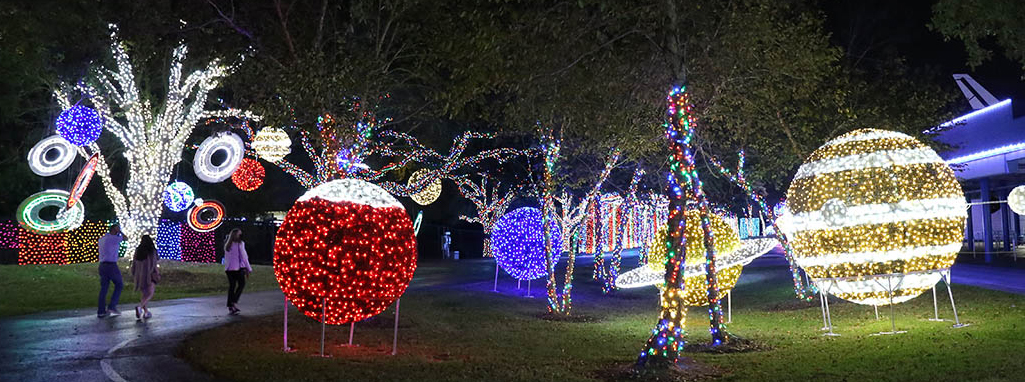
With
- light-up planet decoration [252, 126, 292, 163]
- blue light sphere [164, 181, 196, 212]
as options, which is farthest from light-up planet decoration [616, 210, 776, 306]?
blue light sphere [164, 181, 196, 212]

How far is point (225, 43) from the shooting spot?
1642cm

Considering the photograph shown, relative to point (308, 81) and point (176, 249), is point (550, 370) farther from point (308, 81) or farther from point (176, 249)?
point (176, 249)

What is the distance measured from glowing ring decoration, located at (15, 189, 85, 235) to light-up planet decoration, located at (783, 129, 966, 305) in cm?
2107

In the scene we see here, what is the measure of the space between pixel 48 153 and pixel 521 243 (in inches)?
519

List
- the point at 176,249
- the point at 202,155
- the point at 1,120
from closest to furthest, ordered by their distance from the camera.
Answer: the point at 202,155
the point at 1,120
the point at 176,249

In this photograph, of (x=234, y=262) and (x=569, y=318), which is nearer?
(x=234, y=262)

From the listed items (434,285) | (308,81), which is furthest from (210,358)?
(434,285)

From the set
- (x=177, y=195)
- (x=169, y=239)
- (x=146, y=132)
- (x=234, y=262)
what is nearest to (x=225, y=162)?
(x=146, y=132)

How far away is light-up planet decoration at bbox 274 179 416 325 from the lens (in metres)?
11.6

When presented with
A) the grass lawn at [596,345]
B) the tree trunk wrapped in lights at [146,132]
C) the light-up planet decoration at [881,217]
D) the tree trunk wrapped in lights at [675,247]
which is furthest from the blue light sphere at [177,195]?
the light-up planet decoration at [881,217]

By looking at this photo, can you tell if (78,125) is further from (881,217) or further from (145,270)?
(881,217)

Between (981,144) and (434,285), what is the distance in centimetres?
2205

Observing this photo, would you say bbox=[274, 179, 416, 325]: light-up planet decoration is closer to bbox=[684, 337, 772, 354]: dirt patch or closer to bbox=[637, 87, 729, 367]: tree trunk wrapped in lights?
bbox=[637, 87, 729, 367]: tree trunk wrapped in lights

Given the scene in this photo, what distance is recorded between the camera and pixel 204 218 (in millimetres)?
33281
